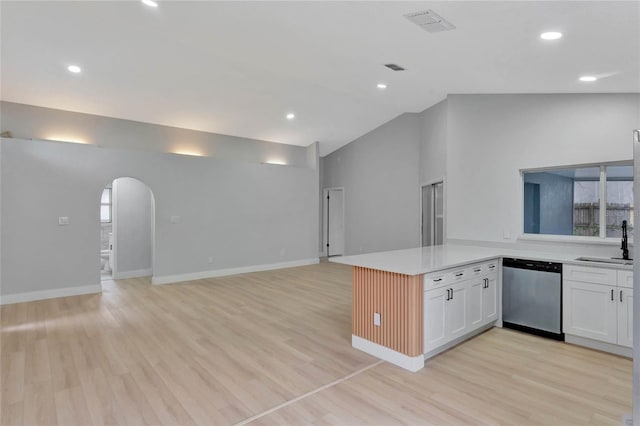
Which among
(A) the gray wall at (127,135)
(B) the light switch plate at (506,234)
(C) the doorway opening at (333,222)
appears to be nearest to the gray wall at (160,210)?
(A) the gray wall at (127,135)

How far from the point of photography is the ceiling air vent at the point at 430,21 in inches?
104

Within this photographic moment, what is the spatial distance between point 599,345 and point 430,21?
347 cm

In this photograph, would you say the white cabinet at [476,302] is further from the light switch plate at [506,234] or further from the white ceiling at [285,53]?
the white ceiling at [285,53]

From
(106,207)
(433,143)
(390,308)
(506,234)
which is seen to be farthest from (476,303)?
(106,207)

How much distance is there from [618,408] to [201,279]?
6247 mm

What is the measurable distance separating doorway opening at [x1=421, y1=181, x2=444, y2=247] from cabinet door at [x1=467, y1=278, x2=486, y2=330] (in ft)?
8.54

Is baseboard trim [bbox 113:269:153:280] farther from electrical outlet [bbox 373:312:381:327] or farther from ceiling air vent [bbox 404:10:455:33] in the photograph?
ceiling air vent [bbox 404:10:455:33]

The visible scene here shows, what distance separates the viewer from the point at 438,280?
3096mm

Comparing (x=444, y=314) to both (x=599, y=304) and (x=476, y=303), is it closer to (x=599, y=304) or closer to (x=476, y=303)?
(x=476, y=303)

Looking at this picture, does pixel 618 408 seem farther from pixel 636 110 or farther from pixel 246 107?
pixel 246 107

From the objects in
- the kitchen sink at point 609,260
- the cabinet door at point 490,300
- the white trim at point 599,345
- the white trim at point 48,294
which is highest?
the kitchen sink at point 609,260

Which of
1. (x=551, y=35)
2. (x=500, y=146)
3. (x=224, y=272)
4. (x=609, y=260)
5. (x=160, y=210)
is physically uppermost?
(x=551, y=35)

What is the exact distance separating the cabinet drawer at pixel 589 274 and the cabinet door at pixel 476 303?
0.81 m

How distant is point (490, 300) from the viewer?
385cm
